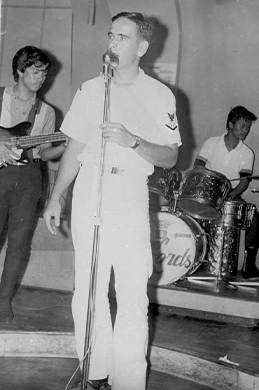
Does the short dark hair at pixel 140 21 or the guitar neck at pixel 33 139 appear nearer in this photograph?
the short dark hair at pixel 140 21

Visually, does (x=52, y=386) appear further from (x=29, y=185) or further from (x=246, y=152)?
(x=246, y=152)

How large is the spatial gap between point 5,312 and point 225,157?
11.8 ft

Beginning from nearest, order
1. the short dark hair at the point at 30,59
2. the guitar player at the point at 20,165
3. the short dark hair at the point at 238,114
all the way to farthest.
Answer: the guitar player at the point at 20,165 < the short dark hair at the point at 30,59 < the short dark hair at the point at 238,114

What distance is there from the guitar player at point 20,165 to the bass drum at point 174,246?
146 cm

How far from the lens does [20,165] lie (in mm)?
3746

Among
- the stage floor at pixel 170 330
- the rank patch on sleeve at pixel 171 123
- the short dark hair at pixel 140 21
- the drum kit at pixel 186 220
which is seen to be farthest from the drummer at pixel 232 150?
the short dark hair at pixel 140 21

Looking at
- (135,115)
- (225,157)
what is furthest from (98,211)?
(225,157)

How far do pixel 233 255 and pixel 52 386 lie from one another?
2.89m

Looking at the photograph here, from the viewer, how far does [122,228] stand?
2617mm

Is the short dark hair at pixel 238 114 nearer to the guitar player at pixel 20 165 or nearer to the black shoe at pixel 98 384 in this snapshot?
the guitar player at pixel 20 165

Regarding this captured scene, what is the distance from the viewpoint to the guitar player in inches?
147

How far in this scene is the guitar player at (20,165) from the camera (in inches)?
147

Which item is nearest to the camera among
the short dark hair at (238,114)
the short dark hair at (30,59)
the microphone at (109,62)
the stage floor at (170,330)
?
the microphone at (109,62)

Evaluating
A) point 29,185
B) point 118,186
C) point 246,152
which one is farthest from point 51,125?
point 246,152
